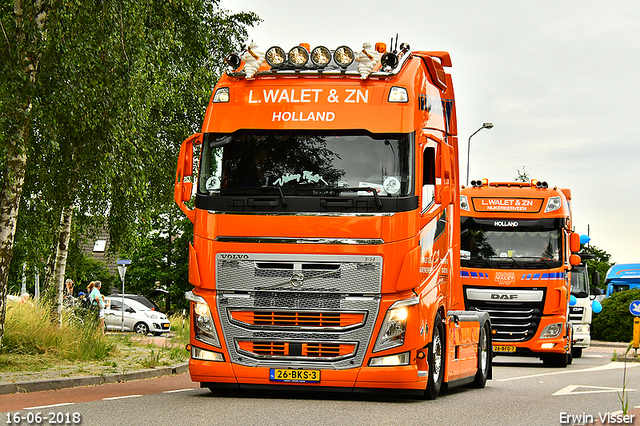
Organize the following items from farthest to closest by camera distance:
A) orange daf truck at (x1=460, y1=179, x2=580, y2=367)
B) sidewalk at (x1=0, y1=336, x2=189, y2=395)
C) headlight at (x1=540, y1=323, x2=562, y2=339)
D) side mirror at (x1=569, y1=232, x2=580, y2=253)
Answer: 1. side mirror at (x1=569, y1=232, x2=580, y2=253)
2. headlight at (x1=540, y1=323, x2=562, y2=339)
3. orange daf truck at (x1=460, y1=179, x2=580, y2=367)
4. sidewalk at (x1=0, y1=336, x2=189, y2=395)

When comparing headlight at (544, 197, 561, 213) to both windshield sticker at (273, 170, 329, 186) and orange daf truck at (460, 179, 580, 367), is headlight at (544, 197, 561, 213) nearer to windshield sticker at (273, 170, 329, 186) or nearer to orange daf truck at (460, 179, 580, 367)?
orange daf truck at (460, 179, 580, 367)

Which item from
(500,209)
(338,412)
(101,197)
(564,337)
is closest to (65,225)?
(101,197)

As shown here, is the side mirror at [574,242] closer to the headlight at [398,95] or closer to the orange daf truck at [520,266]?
the orange daf truck at [520,266]

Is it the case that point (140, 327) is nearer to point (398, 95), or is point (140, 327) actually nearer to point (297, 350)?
point (297, 350)

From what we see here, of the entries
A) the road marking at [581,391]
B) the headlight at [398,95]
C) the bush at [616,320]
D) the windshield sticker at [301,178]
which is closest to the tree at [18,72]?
the windshield sticker at [301,178]

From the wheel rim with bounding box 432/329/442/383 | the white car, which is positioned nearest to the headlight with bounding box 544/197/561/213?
the wheel rim with bounding box 432/329/442/383

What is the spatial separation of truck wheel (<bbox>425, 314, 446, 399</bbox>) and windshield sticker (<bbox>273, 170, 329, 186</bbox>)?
2376 mm

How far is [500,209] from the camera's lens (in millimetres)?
20125

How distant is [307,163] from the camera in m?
10.7

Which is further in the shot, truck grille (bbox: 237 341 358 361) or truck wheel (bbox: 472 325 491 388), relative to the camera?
truck wheel (bbox: 472 325 491 388)

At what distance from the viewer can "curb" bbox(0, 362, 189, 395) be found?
12.7m

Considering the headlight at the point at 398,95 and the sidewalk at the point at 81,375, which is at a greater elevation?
the headlight at the point at 398,95

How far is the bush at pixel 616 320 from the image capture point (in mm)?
38562

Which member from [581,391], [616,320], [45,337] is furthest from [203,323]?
[616,320]
